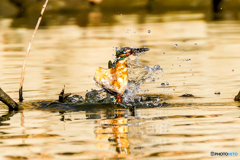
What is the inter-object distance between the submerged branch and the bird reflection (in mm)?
1523

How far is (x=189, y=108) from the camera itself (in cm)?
958

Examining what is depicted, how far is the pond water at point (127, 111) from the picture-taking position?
23.0 feet

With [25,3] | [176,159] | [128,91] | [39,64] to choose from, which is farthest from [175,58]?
[25,3]

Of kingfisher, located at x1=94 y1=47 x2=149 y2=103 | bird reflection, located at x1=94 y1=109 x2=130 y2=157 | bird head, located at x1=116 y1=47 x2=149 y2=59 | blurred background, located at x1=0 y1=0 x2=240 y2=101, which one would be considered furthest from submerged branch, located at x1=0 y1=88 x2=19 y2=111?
bird head, located at x1=116 y1=47 x2=149 y2=59

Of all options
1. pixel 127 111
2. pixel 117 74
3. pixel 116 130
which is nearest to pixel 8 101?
pixel 117 74

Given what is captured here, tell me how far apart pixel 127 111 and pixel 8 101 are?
1.85 metres

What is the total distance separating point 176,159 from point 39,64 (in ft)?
34.6

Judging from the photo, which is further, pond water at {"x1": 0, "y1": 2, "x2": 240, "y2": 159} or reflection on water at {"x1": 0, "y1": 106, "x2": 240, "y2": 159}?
pond water at {"x1": 0, "y1": 2, "x2": 240, "y2": 159}

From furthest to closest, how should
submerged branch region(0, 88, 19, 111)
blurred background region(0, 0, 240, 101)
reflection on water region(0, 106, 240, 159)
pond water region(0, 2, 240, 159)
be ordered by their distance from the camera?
blurred background region(0, 0, 240, 101) < submerged branch region(0, 88, 19, 111) < pond water region(0, 2, 240, 159) < reflection on water region(0, 106, 240, 159)

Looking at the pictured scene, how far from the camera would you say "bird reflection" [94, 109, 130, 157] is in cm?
704

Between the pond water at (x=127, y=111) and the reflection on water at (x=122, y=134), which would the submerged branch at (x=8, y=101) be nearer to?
the pond water at (x=127, y=111)

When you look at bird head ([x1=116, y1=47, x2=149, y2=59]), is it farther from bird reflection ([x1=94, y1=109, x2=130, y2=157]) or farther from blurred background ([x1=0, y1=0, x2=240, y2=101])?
blurred background ([x1=0, y1=0, x2=240, y2=101])

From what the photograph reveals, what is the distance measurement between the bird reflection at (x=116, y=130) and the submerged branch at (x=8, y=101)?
1523 millimetres

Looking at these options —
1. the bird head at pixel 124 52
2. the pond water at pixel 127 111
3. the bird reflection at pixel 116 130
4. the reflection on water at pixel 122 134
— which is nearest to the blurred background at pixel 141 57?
the pond water at pixel 127 111
